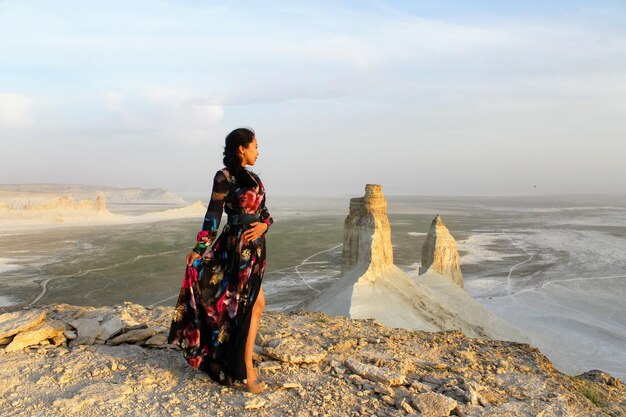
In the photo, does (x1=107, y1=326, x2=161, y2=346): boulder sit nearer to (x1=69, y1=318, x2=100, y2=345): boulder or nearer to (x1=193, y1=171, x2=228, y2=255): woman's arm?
(x1=69, y1=318, x2=100, y2=345): boulder

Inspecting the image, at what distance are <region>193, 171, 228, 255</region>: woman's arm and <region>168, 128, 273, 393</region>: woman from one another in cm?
2

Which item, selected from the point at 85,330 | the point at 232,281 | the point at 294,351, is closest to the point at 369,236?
the point at 294,351

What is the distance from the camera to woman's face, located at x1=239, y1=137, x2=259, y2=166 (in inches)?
153

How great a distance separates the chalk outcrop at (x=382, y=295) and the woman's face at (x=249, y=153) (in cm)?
1053

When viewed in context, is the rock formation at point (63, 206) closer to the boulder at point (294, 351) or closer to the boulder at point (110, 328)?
the boulder at point (110, 328)

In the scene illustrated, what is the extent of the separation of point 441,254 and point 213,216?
20108 millimetres

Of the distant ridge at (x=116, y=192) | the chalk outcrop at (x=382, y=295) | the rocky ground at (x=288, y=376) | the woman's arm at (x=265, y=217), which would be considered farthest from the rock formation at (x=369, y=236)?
the distant ridge at (x=116, y=192)

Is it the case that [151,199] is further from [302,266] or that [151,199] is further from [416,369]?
[416,369]

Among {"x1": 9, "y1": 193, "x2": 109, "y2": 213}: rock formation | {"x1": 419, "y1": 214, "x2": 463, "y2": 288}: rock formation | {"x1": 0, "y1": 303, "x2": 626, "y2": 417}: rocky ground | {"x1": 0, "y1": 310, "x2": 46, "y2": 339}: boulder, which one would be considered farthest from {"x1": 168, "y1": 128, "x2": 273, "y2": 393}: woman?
{"x1": 9, "y1": 193, "x2": 109, "y2": 213}: rock formation

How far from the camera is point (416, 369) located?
4.61 metres

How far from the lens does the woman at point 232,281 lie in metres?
3.82

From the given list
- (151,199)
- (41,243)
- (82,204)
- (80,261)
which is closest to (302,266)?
(80,261)

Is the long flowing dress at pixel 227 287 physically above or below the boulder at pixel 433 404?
above

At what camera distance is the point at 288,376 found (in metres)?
4.12
